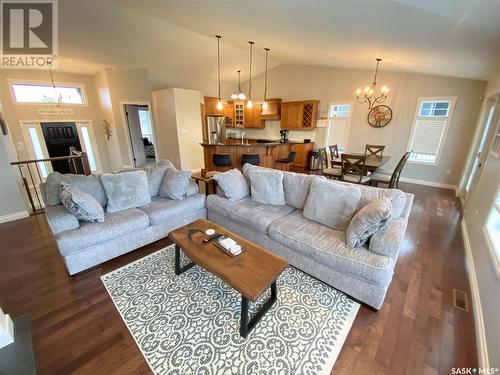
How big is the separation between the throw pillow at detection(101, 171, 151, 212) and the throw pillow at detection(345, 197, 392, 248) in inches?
101

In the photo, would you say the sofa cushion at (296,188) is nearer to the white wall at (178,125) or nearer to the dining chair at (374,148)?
the dining chair at (374,148)

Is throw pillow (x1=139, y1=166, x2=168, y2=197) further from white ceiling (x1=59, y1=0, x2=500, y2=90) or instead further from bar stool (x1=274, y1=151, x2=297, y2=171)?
bar stool (x1=274, y1=151, x2=297, y2=171)

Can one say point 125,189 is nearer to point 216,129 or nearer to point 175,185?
point 175,185

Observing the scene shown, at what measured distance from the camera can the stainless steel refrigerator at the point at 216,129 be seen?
24.9 feet

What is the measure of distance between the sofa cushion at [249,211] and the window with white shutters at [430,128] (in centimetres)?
488

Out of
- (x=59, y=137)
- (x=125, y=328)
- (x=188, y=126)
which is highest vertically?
(x=188, y=126)

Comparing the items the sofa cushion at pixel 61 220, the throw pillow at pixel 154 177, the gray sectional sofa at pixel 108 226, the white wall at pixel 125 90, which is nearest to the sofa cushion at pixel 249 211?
the gray sectional sofa at pixel 108 226

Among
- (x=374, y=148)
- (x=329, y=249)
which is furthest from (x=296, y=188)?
(x=374, y=148)

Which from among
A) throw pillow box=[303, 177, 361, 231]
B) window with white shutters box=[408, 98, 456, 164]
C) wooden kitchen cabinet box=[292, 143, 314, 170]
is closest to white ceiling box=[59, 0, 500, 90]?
window with white shutters box=[408, 98, 456, 164]

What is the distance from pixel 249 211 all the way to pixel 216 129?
5945 mm

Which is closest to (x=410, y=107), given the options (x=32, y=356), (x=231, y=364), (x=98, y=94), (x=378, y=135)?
(x=378, y=135)

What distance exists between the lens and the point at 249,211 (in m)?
2.60

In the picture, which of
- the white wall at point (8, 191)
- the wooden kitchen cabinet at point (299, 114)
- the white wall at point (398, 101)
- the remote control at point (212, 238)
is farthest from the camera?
the wooden kitchen cabinet at point (299, 114)

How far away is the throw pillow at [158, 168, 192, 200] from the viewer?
2.96 meters
